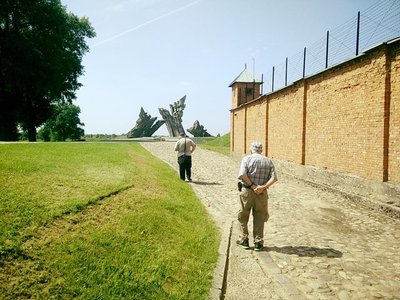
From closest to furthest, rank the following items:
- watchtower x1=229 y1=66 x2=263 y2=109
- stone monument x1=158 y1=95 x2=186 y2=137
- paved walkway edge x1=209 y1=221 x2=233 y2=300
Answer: paved walkway edge x1=209 y1=221 x2=233 y2=300
watchtower x1=229 y1=66 x2=263 y2=109
stone monument x1=158 y1=95 x2=186 y2=137

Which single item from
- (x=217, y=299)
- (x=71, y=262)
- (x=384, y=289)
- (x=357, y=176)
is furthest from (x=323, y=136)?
(x=71, y=262)

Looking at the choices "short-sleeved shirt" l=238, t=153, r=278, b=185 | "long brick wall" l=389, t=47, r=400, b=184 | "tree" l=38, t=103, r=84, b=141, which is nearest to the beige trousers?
"short-sleeved shirt" l=238, t=153, r=278, b=185

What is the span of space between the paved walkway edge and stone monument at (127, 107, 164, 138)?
2293 inches

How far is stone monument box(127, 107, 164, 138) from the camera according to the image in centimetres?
6297

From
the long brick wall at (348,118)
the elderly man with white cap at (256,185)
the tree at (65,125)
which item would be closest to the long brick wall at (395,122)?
the long brick wall at (348,118)

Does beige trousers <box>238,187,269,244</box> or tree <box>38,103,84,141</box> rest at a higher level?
tree <box>38,103,84,141</box>

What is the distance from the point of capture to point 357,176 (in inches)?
408

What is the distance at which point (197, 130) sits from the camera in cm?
6203

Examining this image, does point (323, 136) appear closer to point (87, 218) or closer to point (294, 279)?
point (294, 279)

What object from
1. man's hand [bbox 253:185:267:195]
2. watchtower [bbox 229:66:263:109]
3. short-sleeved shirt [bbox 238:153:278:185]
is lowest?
man's hand [bbox 253:185:267:195]

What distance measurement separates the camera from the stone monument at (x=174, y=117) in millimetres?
59625

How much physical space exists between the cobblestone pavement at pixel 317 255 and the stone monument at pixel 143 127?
181 feet

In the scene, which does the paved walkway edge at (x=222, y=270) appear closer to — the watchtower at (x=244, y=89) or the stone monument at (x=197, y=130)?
the watchtower at (x=244, y=89)

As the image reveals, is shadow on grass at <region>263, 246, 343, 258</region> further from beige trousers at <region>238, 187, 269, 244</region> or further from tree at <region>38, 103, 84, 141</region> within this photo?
tree at <region>38, 103, 84, 141</region>
